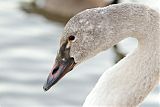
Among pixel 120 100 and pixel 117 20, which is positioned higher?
pixel 117 20

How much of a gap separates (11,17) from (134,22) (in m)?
4.55

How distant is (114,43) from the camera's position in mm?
3180

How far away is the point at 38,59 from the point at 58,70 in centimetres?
335

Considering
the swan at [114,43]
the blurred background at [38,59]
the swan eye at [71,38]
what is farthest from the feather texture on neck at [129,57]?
the blurred background at [38,59]

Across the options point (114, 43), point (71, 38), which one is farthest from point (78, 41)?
point (114, 43)

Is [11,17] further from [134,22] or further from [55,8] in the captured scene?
[134,22]

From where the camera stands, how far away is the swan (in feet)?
10.3

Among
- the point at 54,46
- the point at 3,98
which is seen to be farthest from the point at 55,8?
the point at 3,98

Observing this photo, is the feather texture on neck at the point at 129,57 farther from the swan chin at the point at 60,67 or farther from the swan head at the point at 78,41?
the swan chin at the point at 60,67

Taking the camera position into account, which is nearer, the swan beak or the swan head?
the swan head

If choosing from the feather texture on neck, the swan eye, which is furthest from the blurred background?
the swan eye

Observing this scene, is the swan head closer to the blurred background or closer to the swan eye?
the swan eye

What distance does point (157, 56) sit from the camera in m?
3.24

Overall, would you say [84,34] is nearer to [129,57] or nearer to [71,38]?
[71,38]
